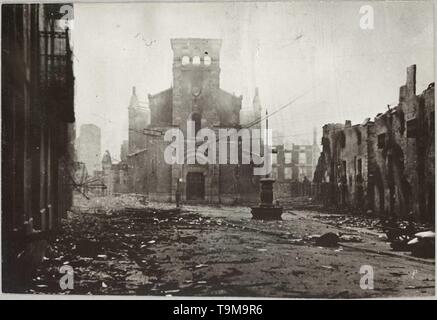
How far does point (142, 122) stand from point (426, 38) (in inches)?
191

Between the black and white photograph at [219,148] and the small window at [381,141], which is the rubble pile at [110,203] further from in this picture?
the small window at [381,141]

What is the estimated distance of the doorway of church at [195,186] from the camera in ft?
25.3

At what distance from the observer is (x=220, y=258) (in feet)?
23.1

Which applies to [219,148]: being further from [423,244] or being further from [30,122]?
[423,244]

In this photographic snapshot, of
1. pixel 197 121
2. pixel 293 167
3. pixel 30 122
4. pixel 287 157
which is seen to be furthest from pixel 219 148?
pixel 30 122

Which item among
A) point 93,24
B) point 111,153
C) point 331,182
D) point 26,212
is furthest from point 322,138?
point 26,212

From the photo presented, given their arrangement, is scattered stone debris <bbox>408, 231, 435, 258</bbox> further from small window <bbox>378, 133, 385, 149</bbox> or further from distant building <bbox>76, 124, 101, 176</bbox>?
distant building <bbox>76, 124, 101, 176</bbox>

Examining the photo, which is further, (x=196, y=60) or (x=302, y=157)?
(x=302, y=157)

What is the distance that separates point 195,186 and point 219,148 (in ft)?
2.67

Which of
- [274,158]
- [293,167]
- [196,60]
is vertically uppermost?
[196,60]

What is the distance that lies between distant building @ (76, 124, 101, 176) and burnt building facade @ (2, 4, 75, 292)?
215mm

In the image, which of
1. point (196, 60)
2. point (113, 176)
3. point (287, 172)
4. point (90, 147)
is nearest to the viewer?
point (196, 60)

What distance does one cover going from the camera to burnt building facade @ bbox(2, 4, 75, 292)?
6887 mm

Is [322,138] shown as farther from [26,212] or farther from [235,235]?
[26,212]
